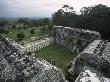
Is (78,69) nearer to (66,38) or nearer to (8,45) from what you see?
(8,45)

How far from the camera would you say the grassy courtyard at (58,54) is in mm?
21844

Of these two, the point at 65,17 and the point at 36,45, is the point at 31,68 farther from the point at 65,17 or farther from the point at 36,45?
the point at 65,17

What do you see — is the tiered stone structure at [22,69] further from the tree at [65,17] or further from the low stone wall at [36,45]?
the tree at [65,17]

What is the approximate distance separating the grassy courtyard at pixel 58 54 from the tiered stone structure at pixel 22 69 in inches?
442

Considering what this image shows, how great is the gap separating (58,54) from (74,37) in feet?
13.8

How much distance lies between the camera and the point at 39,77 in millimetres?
8633

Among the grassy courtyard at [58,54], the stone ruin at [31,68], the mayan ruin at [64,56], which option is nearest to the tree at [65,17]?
the mayan ruin at [64,56]

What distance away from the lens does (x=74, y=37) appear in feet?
90.0

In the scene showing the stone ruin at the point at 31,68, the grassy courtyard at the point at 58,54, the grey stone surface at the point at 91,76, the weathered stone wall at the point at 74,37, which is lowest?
the grassy courtyard at the point at 58,54

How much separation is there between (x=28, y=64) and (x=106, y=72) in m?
5.68

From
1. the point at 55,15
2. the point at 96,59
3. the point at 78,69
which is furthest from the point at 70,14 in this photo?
the point at 96,59

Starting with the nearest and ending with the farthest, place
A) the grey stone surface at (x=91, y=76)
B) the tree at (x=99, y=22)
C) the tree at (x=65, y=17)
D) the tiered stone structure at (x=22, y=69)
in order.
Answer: the tiered stone structure at (x=22, y=69) < the grey stone surface at (x=91, y=76) < the tree at (x=99, y=22) < the tree at (x=65, y=17)

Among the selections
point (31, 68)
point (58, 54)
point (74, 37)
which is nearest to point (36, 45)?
point (58, 54)

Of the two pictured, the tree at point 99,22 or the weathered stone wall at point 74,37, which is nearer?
the weathered stone wall at point 74,37
